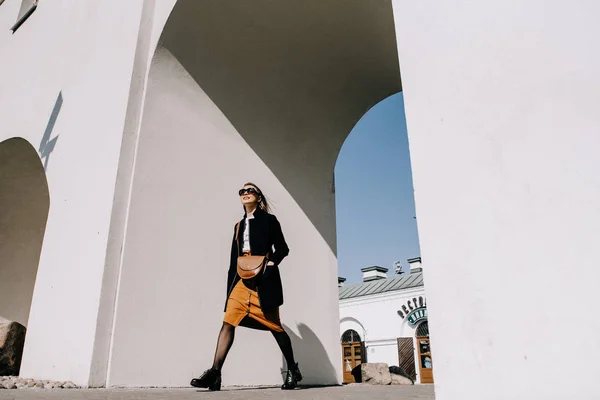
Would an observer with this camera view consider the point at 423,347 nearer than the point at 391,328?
Yes

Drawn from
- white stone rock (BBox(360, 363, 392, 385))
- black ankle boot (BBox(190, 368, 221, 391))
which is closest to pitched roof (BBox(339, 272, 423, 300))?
white stone rock (BBox(360, 363, 392, 385))

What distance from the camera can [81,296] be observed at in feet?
11.7

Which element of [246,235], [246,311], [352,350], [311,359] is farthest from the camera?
[352,350]

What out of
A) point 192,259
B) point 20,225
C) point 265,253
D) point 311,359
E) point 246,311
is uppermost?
point 20,225

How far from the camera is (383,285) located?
24.5 m

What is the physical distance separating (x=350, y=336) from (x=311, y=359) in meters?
18.7

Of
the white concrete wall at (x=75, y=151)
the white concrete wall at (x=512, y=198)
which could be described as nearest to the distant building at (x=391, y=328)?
the white concrete wall at (x=75, y=151)

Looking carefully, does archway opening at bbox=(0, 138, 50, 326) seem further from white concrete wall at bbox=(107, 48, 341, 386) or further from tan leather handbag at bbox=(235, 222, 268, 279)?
tan leather handbag at bbox=(235, 222, 268, 279)

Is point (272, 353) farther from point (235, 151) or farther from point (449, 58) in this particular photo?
point (449, 58)

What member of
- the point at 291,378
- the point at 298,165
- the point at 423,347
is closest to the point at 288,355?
the point at 291,378

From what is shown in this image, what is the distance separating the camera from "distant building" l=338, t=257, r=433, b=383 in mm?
19531

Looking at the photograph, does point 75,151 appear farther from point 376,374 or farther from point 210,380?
point 376,374

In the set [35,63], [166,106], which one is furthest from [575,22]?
[35,63]

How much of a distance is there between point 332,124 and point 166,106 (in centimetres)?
197
